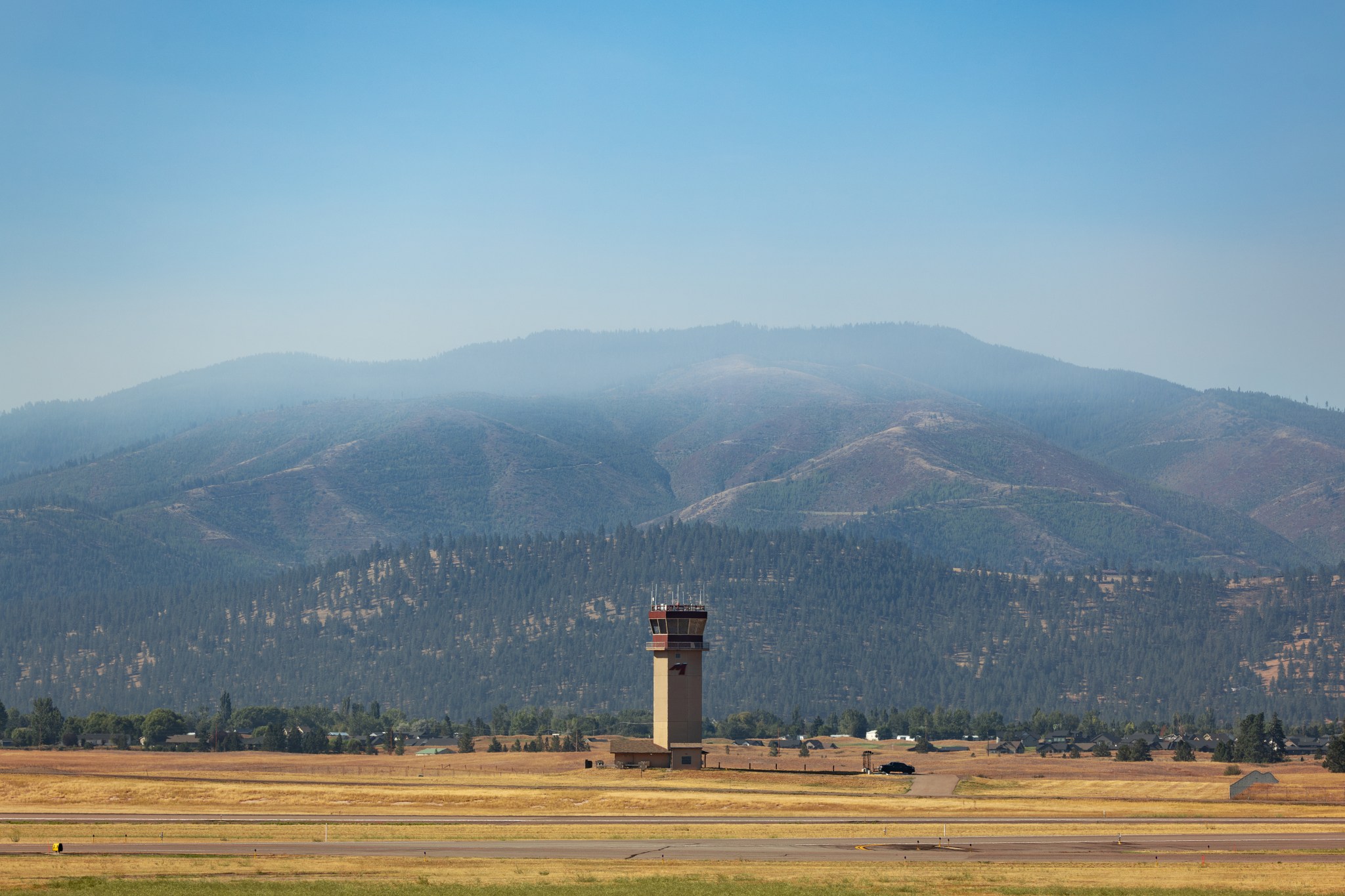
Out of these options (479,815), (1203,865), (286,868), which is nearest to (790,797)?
(479,815)

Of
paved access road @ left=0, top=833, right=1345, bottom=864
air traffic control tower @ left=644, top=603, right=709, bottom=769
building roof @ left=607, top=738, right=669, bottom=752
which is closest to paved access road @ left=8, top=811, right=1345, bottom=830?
paved access road @ left=0, top=833, right=1345, bottom=864

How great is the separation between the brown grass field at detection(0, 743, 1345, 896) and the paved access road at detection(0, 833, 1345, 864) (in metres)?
2.50

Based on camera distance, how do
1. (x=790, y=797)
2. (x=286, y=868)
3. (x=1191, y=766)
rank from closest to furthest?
1. (x=286, y=868)
2. (x=790, y=797)
3. (x=1191, y=766)

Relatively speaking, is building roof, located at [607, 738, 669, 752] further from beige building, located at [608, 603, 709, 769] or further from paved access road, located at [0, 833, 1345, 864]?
paved access road, located at [0, 833, 1345, 864]

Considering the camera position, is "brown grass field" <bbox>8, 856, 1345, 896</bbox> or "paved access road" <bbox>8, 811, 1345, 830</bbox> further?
"paved access road" <bbox>8, 811, 1345, 830</bbox>

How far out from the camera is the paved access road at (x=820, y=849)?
259ft

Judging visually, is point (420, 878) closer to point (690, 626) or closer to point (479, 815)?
point (479, 815)

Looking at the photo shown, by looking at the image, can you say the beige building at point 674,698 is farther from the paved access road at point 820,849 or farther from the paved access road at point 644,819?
the paved access road at point 820,849

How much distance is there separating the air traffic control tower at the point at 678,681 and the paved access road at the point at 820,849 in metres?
63.3

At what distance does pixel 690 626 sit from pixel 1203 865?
83.6m

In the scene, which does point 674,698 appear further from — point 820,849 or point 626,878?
point 626,878

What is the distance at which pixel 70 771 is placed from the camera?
161750 millimetres

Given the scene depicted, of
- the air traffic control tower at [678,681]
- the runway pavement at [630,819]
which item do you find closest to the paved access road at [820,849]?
the runway pavement at [630,819]

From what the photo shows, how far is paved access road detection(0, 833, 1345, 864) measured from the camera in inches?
3105
